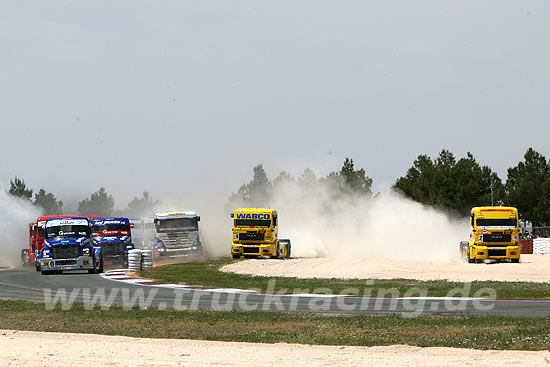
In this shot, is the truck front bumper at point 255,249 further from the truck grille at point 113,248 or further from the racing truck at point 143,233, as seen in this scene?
the racing truck at point 143,233

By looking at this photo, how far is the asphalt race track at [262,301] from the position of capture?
2075cm

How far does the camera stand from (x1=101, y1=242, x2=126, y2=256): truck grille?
152 feet

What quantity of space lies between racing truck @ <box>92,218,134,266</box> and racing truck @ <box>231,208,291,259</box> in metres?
7.88

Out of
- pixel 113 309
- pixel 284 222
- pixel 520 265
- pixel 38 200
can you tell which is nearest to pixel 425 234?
pixel 284 222

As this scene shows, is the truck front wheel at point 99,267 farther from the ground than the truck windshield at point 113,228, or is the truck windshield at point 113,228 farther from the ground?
the truck windshield at point 113,228

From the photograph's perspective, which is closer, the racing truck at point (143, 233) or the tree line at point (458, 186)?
the racing truck at point (143, 233)

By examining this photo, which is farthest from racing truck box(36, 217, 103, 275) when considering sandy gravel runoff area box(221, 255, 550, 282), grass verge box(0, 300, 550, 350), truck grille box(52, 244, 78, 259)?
grass verge box(0, 300, 550, 350)

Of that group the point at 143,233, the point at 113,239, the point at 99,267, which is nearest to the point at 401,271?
the point at 99,267

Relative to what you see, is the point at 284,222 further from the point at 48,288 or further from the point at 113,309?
the point at 113,309

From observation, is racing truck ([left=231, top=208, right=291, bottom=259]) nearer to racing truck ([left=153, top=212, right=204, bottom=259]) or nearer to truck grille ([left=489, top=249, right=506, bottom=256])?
racing truck ([left=153, top=212, right=204, bottom=259])

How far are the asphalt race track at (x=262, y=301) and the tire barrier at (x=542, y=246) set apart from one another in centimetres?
3865

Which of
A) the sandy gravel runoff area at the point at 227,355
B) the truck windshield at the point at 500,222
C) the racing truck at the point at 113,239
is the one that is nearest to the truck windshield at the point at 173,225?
the racing truck at the point at 113,239

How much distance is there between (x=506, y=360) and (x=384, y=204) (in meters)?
63.4

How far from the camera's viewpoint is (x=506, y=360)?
42.2 feet
